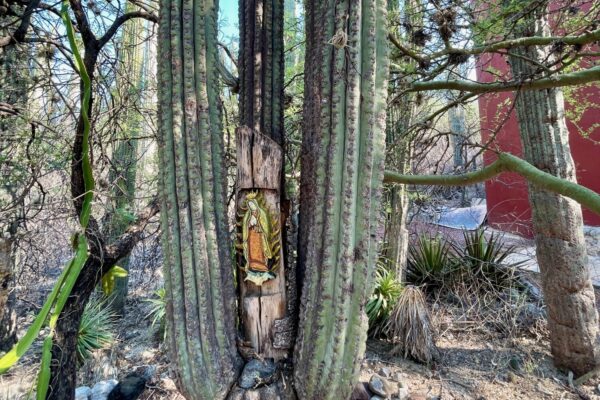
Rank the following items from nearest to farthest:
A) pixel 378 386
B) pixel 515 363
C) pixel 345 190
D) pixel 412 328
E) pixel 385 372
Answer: pixel 345 190
pixel 378 386
pixel 385 372
pixel 515 363
pixel 412 328

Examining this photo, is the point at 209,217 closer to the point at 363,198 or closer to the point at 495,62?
the point at 363,198

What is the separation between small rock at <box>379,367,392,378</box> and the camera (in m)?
3.68

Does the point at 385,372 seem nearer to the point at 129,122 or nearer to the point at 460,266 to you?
the point at 460,266

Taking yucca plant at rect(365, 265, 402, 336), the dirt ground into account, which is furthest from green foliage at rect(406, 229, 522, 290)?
yucca plant at rect(365, 265, 402, 336)

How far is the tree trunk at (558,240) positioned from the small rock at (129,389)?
4173mm

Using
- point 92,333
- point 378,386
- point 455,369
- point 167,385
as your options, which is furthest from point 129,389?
point 455,369

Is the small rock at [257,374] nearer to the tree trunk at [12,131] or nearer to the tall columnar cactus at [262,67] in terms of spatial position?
the tall columnar cactus at [262,67]

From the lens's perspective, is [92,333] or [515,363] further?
[92,333]

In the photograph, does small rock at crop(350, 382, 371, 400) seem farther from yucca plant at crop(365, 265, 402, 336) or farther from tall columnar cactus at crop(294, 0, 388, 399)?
tall columnar cactus at crop(294, 0, 388, 399)

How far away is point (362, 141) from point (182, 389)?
123 centimetres

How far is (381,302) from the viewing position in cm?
461

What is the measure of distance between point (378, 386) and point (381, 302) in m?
1.43

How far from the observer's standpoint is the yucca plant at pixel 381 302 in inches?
179

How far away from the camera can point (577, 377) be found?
359 cm
